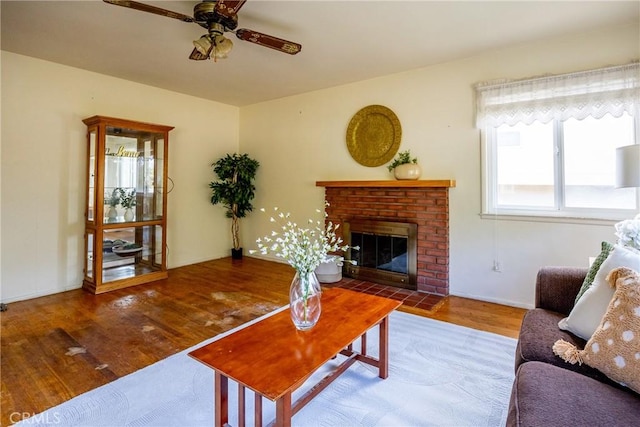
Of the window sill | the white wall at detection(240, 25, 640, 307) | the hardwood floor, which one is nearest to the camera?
the hardwood floor

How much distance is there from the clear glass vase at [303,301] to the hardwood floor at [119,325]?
121cm

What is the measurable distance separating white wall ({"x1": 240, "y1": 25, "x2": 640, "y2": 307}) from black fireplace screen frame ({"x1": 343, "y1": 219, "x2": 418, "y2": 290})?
0.45 meters

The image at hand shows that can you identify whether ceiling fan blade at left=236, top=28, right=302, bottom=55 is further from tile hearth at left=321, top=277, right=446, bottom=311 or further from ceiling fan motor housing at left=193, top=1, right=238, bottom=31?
tile hearth at left=321, top=277, right=446, bottom=311

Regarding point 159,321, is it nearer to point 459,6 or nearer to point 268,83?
point 268,83

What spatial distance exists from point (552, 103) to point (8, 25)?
189 inches

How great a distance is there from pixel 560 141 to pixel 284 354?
3179 millimetres

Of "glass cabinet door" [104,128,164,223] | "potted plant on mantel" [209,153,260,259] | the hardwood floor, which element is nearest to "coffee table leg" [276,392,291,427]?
the hardwood floor

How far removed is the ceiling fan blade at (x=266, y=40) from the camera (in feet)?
7.64

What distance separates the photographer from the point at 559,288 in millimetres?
1841

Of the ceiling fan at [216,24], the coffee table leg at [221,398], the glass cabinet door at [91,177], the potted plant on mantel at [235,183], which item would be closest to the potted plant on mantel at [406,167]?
the ceiling fan at [216,24]

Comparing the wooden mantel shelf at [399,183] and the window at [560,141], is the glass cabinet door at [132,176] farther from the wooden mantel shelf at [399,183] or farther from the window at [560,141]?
the window at [560,141]

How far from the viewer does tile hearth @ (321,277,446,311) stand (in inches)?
129

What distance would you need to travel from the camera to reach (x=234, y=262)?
5141 mm

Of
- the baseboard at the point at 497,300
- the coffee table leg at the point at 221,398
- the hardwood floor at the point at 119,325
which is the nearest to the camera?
the coffee table leg at the point at 221,398
